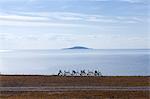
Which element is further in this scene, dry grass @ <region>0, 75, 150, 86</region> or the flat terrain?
dry grass @ <region>0, 75, 150, 86</region>

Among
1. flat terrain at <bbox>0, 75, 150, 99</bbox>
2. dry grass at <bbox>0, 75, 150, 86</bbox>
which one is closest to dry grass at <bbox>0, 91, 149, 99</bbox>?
flat terrain at <bbox>0, 75, 150, 99</bbox>

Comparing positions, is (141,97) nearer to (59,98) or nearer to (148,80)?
(59,98)

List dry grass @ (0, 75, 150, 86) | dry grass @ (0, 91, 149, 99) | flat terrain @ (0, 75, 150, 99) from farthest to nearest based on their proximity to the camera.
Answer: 1. dry grass @ (0, 75, 150, 86)
2. flat terrain @ (0, 75, 150, 99)
3. dry grass @ (0, 91, 149, 99)

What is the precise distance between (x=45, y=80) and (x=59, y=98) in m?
10.5

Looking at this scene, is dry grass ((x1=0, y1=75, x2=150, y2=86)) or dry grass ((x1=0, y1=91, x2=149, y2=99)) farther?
dry grass ((x1=0, y1=75, x2=150, y2=86))

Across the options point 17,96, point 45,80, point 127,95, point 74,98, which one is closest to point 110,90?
point 127,95

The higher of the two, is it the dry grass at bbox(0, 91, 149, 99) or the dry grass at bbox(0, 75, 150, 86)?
the dry grass at bbox(0, 75, 150, 86)

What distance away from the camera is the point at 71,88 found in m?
29.0

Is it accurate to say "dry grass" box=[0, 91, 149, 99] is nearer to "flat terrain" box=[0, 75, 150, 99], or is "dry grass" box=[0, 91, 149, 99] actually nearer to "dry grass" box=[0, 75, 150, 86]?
"flat terrain" box=[0, 75, 150, 99]

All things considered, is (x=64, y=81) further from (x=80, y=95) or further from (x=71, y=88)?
(x=80, y=95)

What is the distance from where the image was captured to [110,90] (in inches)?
1084

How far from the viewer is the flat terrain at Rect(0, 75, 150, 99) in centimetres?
2530

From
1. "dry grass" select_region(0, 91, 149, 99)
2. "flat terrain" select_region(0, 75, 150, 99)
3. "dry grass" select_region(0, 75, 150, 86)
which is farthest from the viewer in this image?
"dry grass" select_region(0, 75, 150, 86)

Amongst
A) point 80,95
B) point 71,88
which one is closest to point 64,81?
point 71,88
